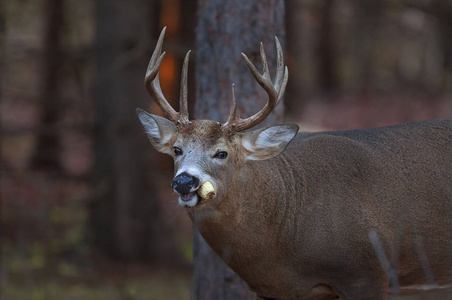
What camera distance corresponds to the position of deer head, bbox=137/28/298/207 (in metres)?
5.15

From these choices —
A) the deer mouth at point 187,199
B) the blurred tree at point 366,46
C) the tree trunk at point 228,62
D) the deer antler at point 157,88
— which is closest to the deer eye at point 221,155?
the deer antler at point 157,88

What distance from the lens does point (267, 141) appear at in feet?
17.8

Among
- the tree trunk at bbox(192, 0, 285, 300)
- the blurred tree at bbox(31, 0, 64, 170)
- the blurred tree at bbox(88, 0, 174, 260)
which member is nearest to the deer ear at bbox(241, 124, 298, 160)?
the tree trunk at bbox(192, 0, 285, 300)

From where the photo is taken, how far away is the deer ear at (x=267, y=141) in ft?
17.6

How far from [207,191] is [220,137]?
0.51 meters

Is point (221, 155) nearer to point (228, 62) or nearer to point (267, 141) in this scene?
point (267, 141)

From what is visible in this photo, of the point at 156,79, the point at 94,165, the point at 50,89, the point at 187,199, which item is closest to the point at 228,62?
the point at 156,79

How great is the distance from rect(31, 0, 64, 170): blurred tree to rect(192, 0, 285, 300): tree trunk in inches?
300

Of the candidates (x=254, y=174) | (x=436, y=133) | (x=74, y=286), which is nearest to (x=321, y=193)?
(x=254, y=174)

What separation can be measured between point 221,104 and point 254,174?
4.43ft

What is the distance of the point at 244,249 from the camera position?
5.41m

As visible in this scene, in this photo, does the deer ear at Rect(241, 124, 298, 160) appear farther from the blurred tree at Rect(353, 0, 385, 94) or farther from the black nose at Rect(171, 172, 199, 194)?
the blurred tree at Rect(353, 0, 385, 94)

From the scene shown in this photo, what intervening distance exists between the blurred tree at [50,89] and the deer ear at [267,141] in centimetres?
902

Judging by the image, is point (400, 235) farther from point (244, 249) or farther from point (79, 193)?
point (79, 193)
